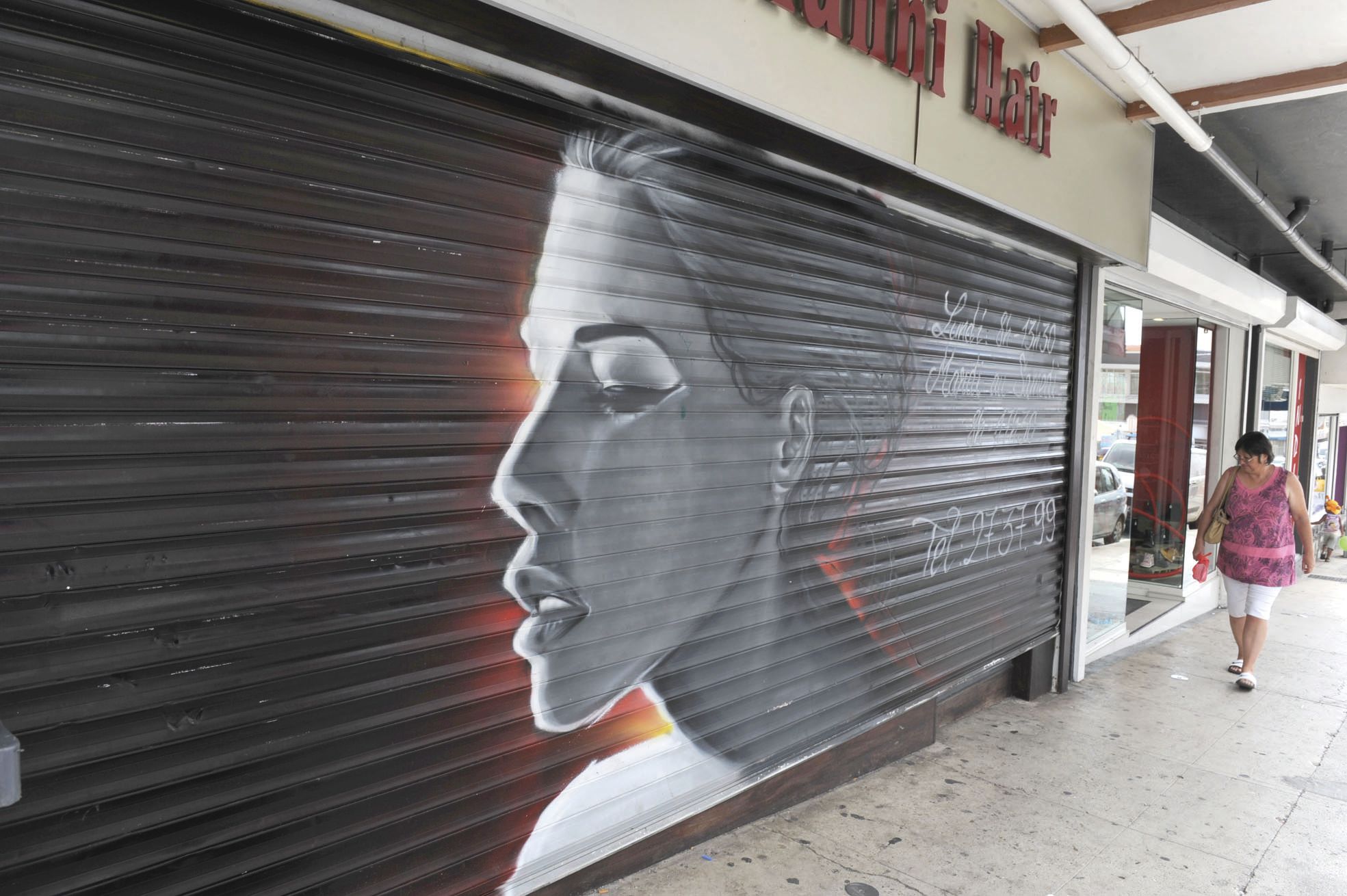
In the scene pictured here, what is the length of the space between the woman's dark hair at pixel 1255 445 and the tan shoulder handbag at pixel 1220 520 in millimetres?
281

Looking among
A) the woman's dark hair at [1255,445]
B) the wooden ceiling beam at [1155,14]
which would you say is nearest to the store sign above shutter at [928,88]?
the wooden ceiling beam at [1155,14]

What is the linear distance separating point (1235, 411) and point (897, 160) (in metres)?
7.37

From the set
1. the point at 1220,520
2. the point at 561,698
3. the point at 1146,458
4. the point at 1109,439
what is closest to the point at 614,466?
the point at 561,698

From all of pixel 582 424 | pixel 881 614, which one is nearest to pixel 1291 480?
pixel 881 614

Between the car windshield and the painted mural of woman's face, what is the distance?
17.2 ft

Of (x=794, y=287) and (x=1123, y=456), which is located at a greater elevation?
(x=794, y=287)

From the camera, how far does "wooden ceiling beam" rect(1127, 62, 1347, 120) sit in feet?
15.8

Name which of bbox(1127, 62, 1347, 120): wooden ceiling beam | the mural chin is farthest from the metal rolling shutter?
bbox(1127, 62, 1347, 120): wooden ceiling beam

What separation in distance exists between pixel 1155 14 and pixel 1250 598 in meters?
4.14

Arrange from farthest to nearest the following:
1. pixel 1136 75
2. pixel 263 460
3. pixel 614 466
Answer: pixel 1136 75 → pixel 614 466 → pixel 263 460

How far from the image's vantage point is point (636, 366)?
293cm

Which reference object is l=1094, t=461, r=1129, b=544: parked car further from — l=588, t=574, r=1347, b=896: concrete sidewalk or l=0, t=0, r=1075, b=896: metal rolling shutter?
l=0, t=0, r=1075, b=896: metal rolling shutter

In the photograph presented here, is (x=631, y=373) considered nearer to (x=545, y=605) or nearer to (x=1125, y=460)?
(x=545, y=605)

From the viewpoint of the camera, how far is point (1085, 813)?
13.1 feet
